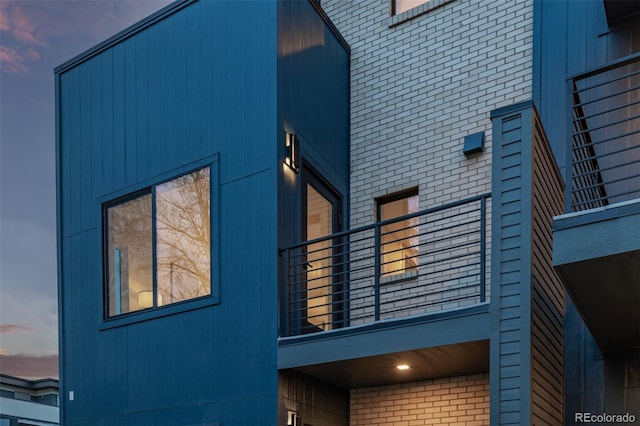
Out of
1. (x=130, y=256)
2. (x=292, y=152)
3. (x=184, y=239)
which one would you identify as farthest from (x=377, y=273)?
(x=130, y=256)

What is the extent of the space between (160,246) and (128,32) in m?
2.75

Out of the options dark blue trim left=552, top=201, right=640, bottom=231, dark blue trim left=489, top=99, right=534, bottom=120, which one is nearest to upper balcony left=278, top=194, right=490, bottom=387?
dark blue trim left=489, top=99, right=534, bottom=120

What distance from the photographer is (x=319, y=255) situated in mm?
8141

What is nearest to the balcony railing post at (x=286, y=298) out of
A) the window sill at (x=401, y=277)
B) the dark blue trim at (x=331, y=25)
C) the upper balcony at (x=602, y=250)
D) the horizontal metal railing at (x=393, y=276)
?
the horizontal metal railing at (x=393, y=276)

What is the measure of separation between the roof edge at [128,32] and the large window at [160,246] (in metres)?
2.00

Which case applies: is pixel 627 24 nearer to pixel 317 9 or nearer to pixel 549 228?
pixel 549 228

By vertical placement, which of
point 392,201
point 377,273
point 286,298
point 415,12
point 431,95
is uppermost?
point 415,12

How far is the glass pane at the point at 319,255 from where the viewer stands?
7848 millimetres

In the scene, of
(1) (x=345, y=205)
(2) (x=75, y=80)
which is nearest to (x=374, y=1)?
(1) (x=345, y=205)

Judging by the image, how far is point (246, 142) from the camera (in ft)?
25.0

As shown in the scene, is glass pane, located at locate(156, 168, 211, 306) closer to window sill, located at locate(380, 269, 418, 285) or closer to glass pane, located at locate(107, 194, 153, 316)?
glass pane, located at locate(107, 194, 153, 316)

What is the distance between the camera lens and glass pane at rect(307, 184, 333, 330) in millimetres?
7848

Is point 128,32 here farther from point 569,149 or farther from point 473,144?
point 569,149

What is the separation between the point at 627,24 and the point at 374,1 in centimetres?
324
